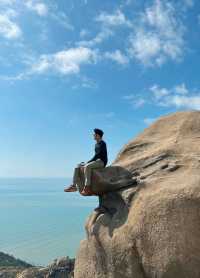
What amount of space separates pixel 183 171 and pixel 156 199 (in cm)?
107

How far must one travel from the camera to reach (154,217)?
8.58 metres

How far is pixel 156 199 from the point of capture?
8.72 metres

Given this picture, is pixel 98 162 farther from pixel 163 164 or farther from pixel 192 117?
pixel 192 117

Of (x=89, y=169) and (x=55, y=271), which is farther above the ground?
(x=89, y=169)

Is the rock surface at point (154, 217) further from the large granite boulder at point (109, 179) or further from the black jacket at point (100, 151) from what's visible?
the black jacket at point (100, 151)

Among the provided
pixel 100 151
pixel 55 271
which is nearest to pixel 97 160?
pixel 100 151

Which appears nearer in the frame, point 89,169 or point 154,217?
point 154,217

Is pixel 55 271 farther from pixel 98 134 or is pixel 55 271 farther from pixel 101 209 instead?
pixel 98 134

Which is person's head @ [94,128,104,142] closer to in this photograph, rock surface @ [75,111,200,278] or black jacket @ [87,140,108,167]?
black jacket @ [87,140,108,167]

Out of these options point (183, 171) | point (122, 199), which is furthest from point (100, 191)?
point (183, 171)

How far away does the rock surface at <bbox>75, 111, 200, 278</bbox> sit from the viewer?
27.1ft

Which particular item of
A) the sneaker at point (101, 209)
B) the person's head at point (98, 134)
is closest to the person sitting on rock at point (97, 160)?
→ the person's head at point (98, 134)

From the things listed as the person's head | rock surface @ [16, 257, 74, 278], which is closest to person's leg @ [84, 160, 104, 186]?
the person's head

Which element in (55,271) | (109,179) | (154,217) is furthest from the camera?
(55,271)
